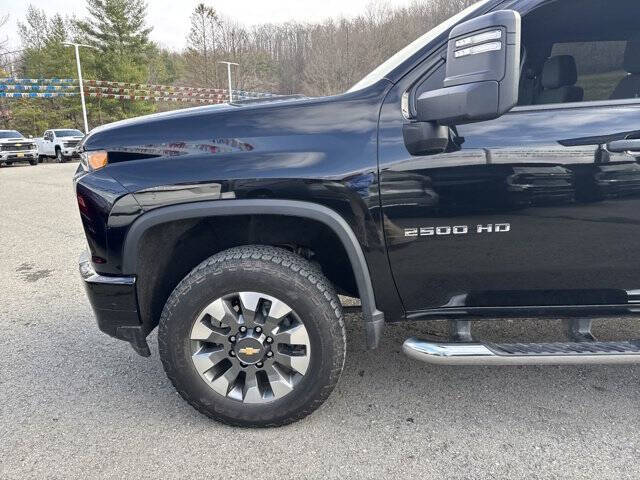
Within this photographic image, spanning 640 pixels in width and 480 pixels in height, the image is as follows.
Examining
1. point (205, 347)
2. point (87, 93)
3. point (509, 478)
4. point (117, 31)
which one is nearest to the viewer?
point (509, 478)

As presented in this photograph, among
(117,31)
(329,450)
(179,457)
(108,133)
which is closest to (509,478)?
(329,450)

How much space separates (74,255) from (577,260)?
528cm

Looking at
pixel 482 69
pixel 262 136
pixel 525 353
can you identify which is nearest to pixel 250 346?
pixel 262 136

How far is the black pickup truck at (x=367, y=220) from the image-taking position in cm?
200

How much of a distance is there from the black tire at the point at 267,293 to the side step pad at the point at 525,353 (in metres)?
0.41

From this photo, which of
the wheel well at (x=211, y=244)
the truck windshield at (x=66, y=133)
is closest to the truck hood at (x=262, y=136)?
the wheel well at (x=211, y=244)

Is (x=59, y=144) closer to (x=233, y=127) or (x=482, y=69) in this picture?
(x=233, y=127)

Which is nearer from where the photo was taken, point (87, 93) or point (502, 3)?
point (502, 3)

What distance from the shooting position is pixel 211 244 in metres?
2.47

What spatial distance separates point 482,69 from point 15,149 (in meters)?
23.5

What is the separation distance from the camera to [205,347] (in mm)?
2289

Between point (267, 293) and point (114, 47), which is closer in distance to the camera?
point (267, 293)

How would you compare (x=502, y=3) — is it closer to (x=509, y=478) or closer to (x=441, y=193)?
(x=441, y=193)

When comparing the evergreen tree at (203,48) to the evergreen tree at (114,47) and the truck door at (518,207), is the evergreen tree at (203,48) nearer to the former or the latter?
the evergreen tree at (114,47)
